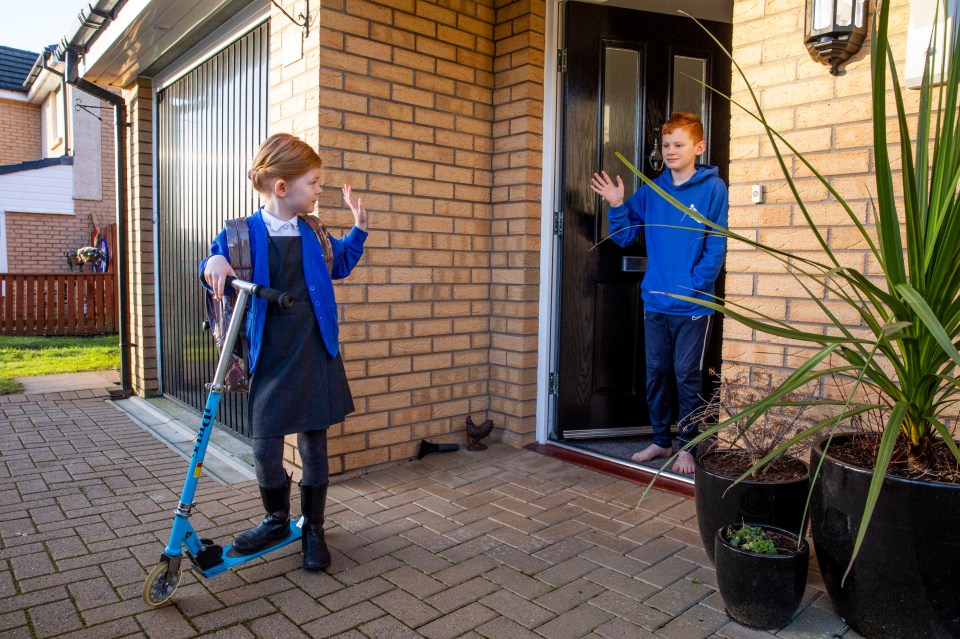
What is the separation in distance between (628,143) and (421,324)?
168 centimetres

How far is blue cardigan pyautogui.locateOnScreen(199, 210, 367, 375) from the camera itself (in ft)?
8.41

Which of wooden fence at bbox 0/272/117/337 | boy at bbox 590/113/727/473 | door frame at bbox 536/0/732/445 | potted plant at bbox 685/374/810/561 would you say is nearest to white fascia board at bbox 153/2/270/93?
door frame at bbox 536/0/732/445

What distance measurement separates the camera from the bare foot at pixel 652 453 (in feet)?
12.8

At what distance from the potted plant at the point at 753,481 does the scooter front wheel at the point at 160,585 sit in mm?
1834

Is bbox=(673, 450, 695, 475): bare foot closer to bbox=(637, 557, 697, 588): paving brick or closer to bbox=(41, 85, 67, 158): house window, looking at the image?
bbox=(637, 557, 697, 588): paving brick

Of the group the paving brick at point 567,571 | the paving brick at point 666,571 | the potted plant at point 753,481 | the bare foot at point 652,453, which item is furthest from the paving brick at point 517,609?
the bare foot at point 652,453

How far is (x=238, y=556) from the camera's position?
2.56 metres

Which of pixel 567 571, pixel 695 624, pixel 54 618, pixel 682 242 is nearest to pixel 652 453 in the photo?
pixel 682 242

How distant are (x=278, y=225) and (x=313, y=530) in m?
1.16

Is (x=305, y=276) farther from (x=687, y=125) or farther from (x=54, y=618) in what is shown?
(x=687, y=125)

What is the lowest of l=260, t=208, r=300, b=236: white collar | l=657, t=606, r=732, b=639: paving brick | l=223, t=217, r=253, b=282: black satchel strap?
l=657, t=606, r=732, b=639: paving brick

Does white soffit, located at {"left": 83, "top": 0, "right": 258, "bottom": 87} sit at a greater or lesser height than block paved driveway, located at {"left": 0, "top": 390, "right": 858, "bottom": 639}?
greater

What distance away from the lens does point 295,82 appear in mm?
3668

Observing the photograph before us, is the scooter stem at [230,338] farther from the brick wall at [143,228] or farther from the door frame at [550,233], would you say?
the brick wall at [143,228]
